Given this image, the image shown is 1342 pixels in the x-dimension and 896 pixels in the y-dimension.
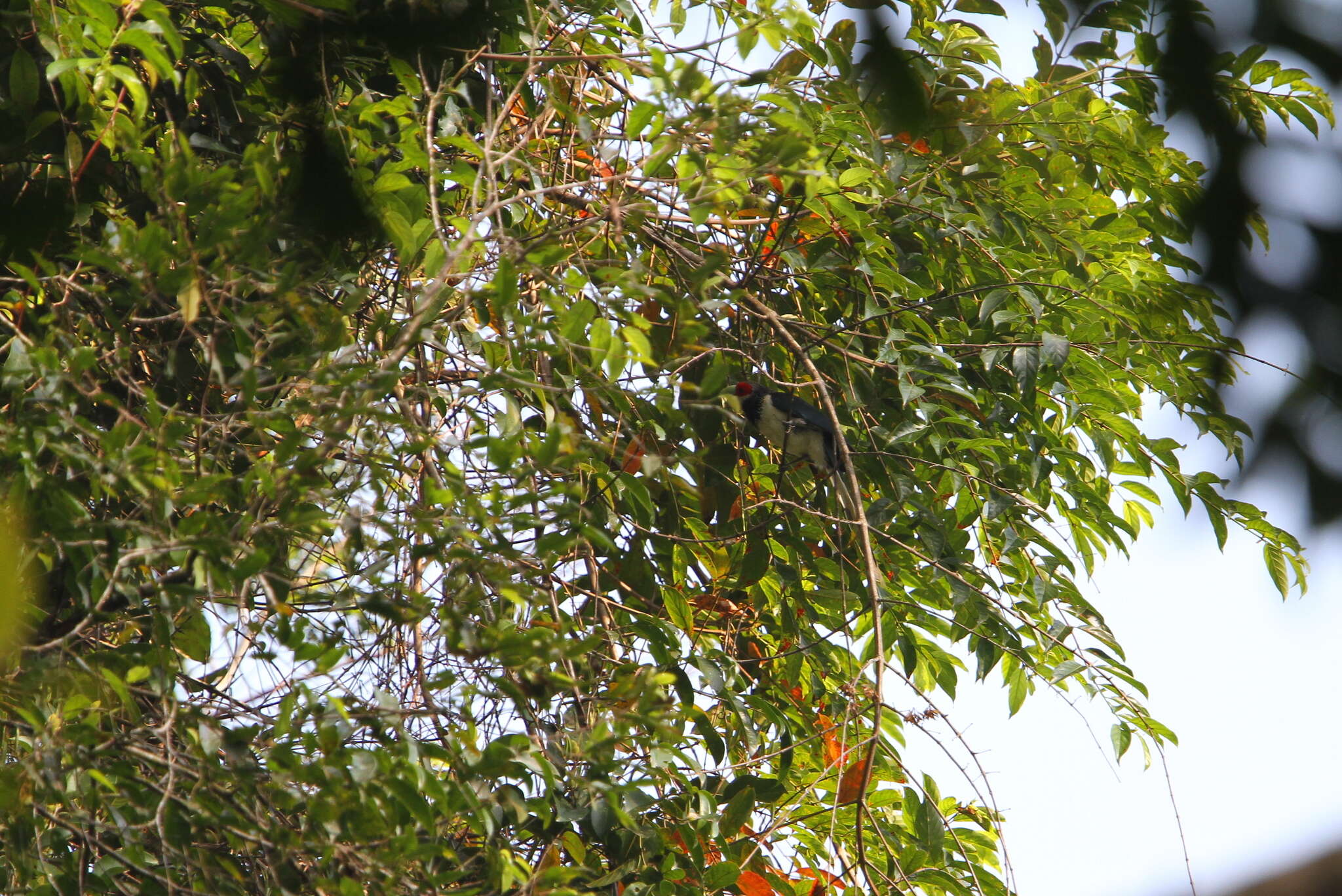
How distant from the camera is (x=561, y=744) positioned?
8.38 feet

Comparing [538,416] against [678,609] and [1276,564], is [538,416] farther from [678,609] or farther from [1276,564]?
[1276,564]

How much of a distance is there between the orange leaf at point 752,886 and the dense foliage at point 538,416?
10 millimetres

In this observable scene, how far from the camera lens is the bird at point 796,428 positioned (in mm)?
3408

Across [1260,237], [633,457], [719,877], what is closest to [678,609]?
[633,457]

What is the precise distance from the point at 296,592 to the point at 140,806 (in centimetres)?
66

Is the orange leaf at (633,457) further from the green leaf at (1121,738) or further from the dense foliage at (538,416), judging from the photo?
the green leaf at (1121,738)

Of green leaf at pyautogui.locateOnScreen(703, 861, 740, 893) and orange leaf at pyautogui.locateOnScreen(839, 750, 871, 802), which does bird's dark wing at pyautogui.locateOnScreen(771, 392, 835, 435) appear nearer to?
orange leaf at pyautogui.locateOnScreen(839, 750, 871, 802)

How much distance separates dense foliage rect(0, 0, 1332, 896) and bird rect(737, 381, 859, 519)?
132 mm

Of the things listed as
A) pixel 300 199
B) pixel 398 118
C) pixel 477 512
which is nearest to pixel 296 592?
pixel 477 512

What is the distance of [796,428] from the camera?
3697 mm

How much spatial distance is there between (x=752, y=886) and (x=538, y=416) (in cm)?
130

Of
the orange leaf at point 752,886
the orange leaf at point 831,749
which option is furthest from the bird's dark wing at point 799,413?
the orange leaf at point 752,886

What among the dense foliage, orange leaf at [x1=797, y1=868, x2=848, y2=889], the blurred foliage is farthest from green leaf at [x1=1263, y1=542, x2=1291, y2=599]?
the blurred foliage

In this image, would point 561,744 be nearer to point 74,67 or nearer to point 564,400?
point 564,400
